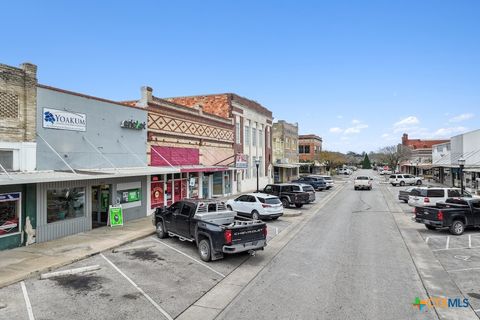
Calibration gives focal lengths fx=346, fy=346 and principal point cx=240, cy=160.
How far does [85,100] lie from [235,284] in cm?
1234

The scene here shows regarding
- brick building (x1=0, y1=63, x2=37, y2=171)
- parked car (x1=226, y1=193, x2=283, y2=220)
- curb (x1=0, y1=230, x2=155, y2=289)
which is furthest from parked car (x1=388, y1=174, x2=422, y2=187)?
brick building (x1=0, y1=63, x2=37, y2=171)

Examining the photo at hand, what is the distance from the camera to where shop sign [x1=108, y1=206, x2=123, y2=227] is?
17.9 meters

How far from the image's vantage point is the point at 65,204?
618 inches

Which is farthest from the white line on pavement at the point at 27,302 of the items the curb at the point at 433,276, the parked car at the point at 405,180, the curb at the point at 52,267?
the parked car at the point at 405,180

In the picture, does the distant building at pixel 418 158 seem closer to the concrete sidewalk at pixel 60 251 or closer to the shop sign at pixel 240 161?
the shop sign at pixel 240 161

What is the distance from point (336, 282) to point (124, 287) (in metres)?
5.95

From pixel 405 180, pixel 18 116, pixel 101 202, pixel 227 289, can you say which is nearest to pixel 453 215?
pixel 227 289

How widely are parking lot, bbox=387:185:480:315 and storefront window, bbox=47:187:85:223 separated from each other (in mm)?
15274

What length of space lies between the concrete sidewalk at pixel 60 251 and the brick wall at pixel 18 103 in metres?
4.43

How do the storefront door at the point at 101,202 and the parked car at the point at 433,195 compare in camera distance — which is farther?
the parked car at the point at 433,195

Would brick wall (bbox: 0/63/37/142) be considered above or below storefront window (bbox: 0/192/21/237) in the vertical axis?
above

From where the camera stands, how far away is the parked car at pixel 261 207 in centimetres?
2025

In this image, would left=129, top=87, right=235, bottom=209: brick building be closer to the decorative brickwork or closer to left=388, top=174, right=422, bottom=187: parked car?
the decorative brickwork

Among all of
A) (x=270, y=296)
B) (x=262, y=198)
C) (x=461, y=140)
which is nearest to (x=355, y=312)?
(x=270, y=296)
